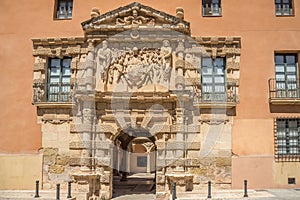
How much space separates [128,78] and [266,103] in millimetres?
4892

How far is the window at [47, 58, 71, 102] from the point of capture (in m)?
14.5

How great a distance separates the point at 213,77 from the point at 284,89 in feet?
8.27

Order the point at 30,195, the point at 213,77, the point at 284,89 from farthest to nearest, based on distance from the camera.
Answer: the point at 213,77 < the point at 284,89 < the point at 30,195

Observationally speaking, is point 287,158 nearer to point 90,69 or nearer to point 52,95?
point 90,69

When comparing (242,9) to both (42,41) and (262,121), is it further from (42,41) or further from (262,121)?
(42,41)

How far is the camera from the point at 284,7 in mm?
14789

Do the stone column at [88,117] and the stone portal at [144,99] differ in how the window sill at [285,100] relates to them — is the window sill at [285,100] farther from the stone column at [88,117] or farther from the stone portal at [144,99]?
the stone column at [88,117]

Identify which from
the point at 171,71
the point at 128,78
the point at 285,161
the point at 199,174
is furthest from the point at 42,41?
the point at 285,161

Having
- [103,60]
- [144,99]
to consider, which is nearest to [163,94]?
[144,99]

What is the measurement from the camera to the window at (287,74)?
14227 millimetres

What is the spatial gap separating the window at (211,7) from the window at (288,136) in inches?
177

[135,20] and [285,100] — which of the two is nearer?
[285,100]

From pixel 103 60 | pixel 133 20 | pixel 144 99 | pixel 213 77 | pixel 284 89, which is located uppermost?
pixel 133 20

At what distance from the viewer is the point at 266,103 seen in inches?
550
